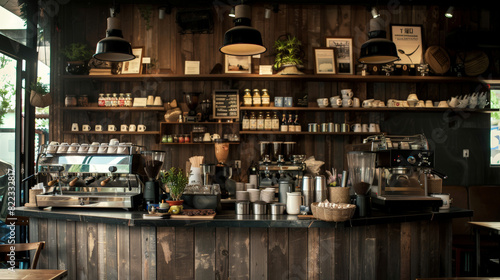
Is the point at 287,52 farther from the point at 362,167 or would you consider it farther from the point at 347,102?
the point at 362,167

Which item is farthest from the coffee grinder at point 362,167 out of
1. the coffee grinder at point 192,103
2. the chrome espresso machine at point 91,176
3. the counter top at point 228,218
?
the coffee grinder at point 192,103

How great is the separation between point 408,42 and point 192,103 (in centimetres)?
308

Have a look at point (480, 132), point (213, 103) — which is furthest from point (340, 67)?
point (480, 132)

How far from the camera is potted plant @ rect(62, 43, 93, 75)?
510cm

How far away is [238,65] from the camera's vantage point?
5.21 metres

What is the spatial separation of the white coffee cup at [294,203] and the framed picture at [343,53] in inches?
119

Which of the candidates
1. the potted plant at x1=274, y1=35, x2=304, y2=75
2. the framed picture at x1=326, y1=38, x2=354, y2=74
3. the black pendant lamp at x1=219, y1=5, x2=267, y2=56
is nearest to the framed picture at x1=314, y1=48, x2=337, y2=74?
the framed picture at x1=326, y1=38, x2=354, y2=74

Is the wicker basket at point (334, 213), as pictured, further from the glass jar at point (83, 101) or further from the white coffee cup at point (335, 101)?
the glass jar at point (83, 101)

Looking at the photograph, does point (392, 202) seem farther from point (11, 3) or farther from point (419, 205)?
point (11, 3)

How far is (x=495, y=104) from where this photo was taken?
5562 millimetres

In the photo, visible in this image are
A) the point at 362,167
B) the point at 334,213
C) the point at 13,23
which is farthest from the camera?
the point at 13,23

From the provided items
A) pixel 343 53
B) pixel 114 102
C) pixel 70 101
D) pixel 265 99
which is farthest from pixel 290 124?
pixel 70 101

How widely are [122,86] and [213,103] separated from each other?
1.31 meters

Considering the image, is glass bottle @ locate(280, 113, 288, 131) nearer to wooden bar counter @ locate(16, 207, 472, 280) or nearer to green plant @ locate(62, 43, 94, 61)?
wooden bar counter @ locate(16, 207, 472, 280)
